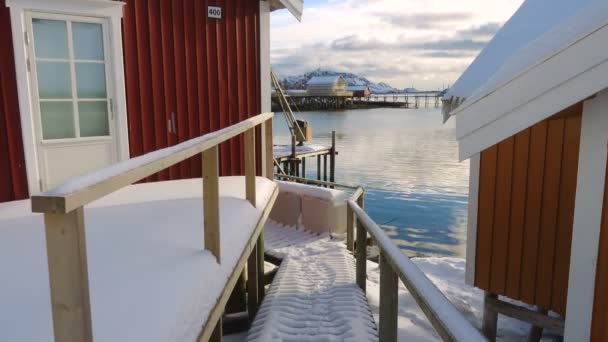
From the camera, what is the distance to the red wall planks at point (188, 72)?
16.5 ft

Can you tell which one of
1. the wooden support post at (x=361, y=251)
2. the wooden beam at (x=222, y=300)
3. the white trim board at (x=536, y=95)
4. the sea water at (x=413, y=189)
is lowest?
the sea water at (x=413, y=189)

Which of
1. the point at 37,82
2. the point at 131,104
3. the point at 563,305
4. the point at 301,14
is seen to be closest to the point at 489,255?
the point at 563,305

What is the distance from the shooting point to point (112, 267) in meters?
2.38

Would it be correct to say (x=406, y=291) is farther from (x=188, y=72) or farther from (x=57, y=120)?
(x=57, y=120)

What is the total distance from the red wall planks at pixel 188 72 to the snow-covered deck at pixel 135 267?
142 centimetres

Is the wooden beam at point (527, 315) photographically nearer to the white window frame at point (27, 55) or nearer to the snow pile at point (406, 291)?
the snow pile at point (406, 291)

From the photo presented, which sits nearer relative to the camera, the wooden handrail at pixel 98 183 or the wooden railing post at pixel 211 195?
the wooden handrail at pixel 98 183

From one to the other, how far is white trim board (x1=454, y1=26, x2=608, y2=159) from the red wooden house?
3571 millimetres

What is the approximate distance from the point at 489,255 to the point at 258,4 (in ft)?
14.5

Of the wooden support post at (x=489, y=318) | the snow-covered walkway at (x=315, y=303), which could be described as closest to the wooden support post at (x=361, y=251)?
the snow-covered walkway at (x=315, y=303)

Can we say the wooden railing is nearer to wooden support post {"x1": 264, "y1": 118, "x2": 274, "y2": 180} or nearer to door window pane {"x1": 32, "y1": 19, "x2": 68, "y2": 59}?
door window pane {"x1": 32, "y1": 19, "x2": 68, "y2": 59}

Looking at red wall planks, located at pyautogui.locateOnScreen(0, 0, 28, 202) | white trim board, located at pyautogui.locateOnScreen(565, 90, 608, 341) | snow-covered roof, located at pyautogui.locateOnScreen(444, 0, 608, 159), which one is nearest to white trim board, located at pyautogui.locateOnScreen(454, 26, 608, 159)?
snow-covered roof, located at pyautogui.locateOnScreen(444, 0, 608, 159)

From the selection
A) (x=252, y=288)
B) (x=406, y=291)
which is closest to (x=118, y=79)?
(x=252, y=288)

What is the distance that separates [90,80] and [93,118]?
0.39 meters
